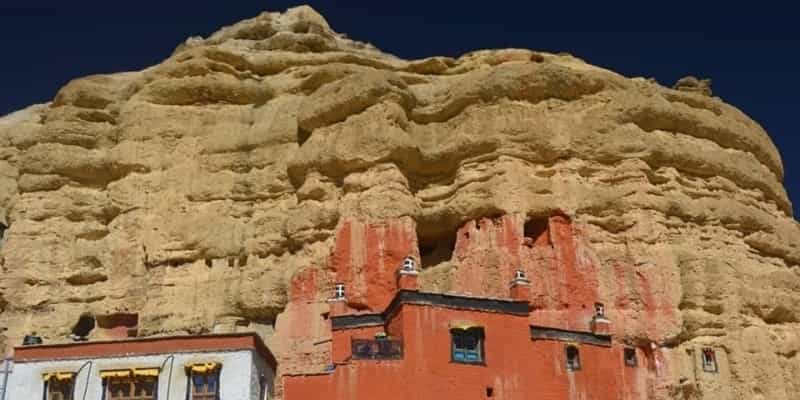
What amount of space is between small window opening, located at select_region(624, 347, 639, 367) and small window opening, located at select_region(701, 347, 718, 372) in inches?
89.3

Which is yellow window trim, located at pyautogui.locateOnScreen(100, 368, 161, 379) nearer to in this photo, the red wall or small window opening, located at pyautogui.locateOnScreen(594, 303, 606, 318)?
the red wall

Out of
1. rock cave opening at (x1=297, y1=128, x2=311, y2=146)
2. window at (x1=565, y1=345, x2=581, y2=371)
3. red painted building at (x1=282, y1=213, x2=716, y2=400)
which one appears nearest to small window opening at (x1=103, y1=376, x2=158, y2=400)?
red painted building at (x1=282, y1=213, x2=716, y2=400)

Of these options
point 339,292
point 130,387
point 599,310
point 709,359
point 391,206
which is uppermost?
point 391,206

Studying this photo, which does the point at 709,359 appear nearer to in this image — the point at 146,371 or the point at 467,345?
the point at 467,345

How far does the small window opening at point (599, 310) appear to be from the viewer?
3337 cm

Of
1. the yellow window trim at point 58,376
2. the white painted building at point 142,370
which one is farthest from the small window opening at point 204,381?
the yellow window trim at point 58,376

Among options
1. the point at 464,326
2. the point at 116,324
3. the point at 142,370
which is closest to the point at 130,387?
the point at 142,370

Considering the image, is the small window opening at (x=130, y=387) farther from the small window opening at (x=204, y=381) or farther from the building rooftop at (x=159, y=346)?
the small window opening at (x=204, y=381)

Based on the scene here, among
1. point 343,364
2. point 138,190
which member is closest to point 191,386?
point 343,364

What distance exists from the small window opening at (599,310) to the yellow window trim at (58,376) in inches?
619

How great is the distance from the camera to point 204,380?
91.5 feet

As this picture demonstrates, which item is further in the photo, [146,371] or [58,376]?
[58,376]

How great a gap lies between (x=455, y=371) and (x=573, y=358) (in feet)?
13.4

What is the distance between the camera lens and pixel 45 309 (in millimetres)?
38062
